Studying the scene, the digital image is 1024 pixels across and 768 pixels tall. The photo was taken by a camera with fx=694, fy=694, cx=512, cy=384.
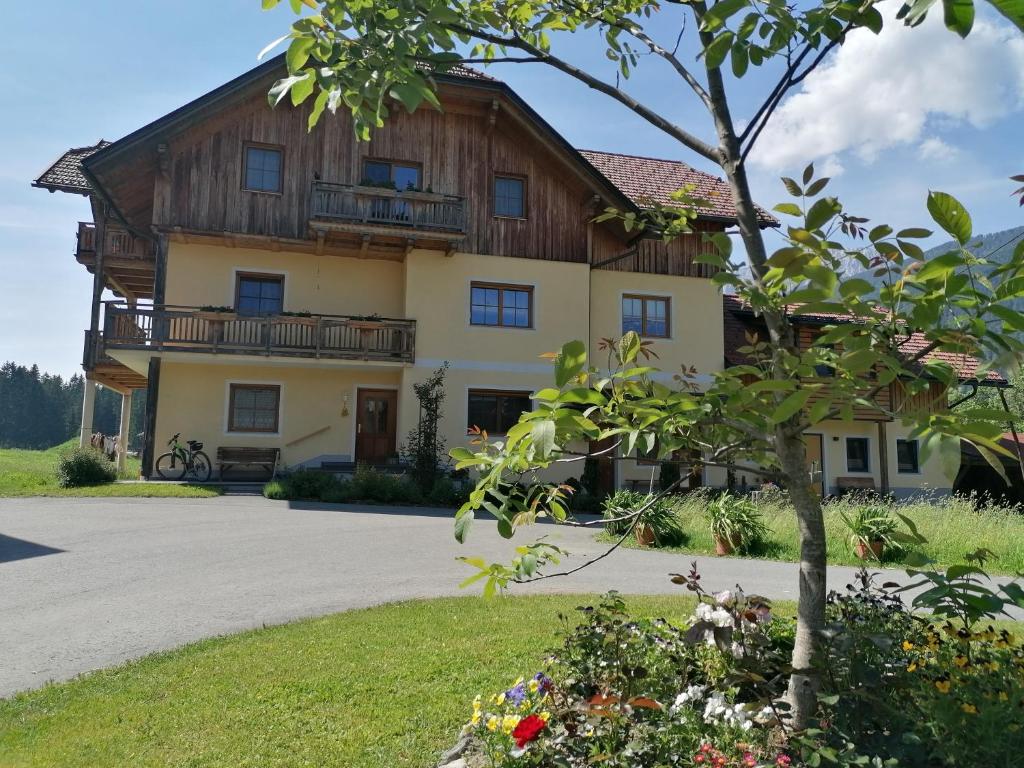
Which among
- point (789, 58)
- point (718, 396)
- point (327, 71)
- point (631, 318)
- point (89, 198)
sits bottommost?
point (718, 396)

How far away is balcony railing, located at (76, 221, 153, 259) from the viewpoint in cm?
1998

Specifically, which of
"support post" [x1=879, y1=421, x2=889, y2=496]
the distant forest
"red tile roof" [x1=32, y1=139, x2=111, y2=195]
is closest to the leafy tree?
"red tile roof" [x1=32, y1=139, x2=111, y2=195]

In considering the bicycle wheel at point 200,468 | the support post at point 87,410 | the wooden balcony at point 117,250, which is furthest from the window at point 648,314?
the support post at point 87,410

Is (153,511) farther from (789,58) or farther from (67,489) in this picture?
(789,58)

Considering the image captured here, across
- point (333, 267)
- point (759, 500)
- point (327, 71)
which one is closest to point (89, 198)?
point (333, 267)

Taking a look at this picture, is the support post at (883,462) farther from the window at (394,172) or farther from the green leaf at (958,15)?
the green leaf at (958,15)

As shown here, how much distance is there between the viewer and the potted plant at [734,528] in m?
10.2

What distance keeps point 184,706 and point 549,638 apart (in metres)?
2.41

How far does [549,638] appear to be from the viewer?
5031 mm

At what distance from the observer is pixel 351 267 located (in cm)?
1936

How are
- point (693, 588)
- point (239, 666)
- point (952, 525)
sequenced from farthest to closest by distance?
point (952, 525), point (239, 666), point (693, 588)

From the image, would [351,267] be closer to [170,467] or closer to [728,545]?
[170,467]

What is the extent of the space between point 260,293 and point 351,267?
8.30 ft

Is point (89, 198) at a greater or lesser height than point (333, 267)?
greater
